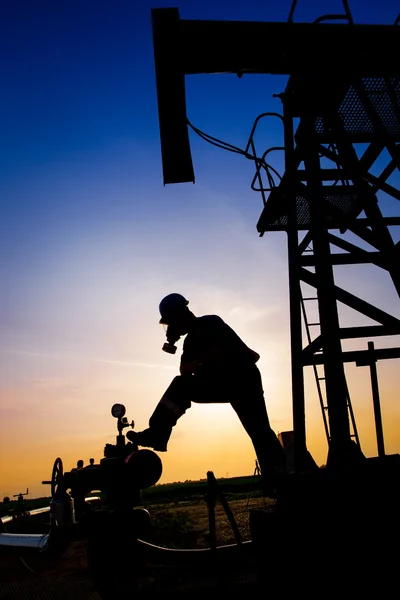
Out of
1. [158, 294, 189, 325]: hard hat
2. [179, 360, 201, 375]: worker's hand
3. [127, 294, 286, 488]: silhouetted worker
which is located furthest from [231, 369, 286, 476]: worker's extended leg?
[158, 294, 189, 325]: hard hat

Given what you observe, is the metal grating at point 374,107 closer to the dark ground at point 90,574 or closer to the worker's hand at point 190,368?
the worker's hand at point 190,368

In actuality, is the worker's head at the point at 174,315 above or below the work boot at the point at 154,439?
above

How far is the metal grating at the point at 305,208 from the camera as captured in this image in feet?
24.0

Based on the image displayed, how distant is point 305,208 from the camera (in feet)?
25.4

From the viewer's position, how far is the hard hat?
16.9 feet

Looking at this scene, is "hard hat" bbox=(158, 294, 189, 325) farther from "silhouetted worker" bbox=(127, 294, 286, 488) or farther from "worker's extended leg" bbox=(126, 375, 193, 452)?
"worker's extended leg" bbox=(126, 375, 193, 452)

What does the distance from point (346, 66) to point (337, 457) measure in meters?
4.76

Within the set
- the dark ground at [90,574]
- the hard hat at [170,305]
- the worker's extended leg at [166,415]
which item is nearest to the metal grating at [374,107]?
the hard hat at [170,305]

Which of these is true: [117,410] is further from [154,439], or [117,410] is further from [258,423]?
[258,423]

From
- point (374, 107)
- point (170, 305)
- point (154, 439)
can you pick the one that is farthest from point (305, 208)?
point (154, 439)

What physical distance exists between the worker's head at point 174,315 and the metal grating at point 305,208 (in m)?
2.91

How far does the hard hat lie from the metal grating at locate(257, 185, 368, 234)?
2.89m

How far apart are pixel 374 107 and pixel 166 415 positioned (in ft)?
15.2

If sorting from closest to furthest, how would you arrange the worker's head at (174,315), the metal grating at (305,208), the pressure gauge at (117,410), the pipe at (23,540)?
the worker's head at (174,315), the pressure gauge at (117,410), the pipe at (23,540), the metal grating at (305,208)
